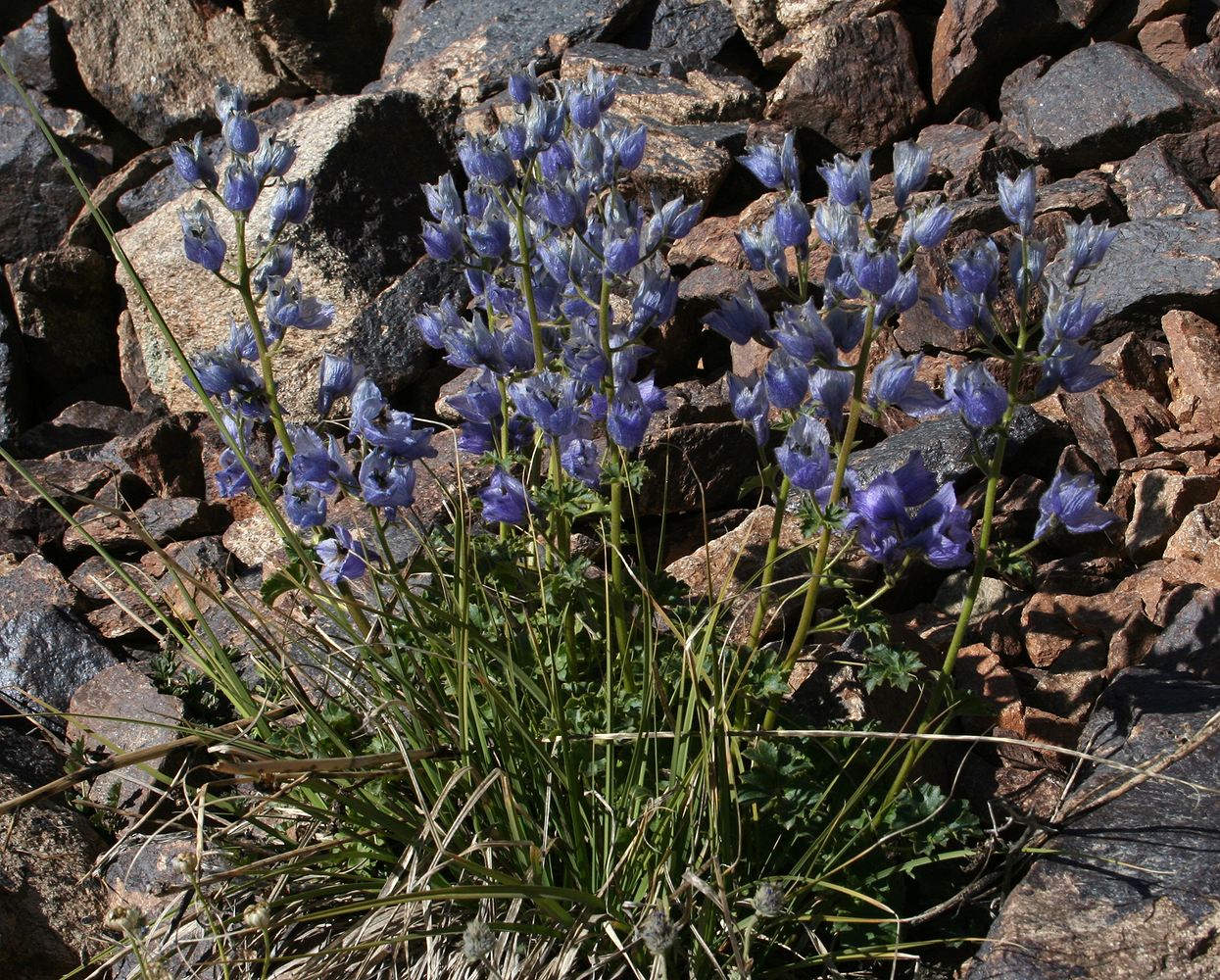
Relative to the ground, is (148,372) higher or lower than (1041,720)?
higher

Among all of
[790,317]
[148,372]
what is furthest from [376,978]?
[148,372]

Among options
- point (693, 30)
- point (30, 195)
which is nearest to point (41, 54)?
point (30, 195)

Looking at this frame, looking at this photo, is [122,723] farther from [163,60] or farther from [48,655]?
[163,60]

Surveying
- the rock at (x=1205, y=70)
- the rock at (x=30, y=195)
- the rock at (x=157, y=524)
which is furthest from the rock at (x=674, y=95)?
the rock at (x=30, y=195)

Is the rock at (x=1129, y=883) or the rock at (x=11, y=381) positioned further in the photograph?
the rock at (x=11, y=381)

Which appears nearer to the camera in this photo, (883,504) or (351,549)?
(883,504)

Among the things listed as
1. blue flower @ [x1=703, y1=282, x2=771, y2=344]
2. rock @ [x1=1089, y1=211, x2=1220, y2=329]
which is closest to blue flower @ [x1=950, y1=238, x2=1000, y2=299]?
blue flower @ [x1=703, y1=282, x2=771, y2=344]

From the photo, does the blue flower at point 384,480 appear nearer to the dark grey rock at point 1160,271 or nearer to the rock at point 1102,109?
the dark grey rock at point 1160,271

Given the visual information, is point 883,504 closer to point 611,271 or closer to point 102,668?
point 611,271
